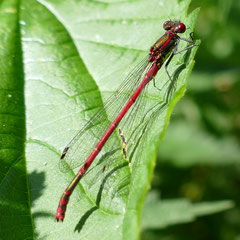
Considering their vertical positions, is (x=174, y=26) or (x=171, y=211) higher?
(x=174, y=26)

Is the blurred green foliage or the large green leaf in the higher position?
the large green leaf

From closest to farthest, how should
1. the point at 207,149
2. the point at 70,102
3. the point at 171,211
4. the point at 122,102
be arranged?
the point at 70,102 < the point at 122,102 < the point at 171,211 < the point at 207,149

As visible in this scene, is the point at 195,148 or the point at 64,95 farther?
the point at 195,148

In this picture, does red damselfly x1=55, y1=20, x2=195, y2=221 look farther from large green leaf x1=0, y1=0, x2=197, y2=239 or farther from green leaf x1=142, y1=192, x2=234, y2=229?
green leaf x1=142, y1=192, x2=234, y2=229

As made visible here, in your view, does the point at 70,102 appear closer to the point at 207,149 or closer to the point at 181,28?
the point at 181,28

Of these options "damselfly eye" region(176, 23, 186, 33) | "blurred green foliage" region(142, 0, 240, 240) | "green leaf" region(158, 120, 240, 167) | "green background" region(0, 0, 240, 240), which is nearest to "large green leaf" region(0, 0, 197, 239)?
"green background" region(0, 0, 240, 240)

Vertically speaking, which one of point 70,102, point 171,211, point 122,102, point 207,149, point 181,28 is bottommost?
point 171,211

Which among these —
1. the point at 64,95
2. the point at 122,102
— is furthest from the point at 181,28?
the point at 64,95
